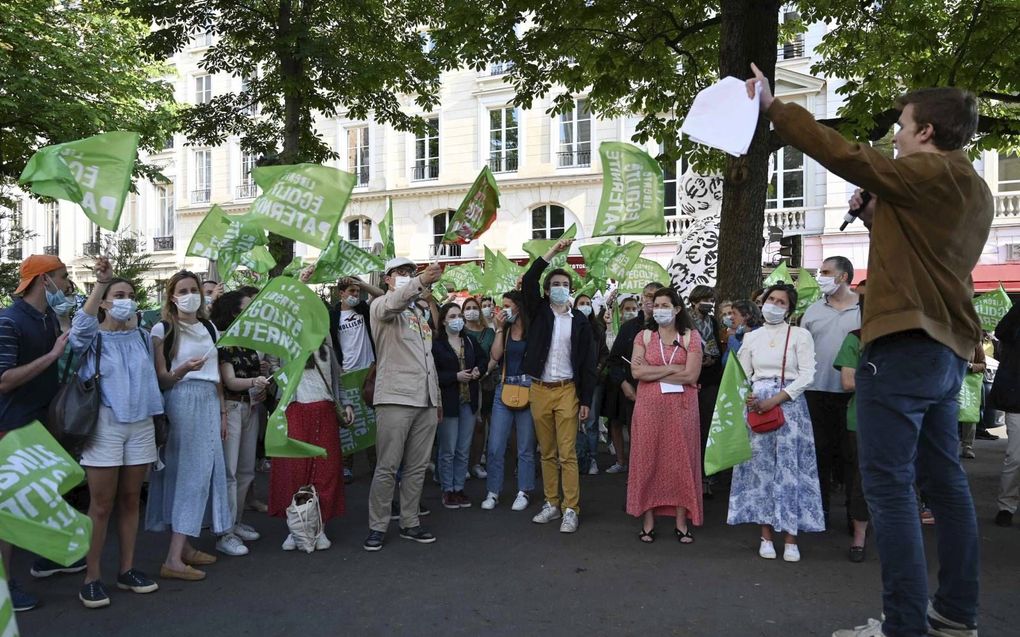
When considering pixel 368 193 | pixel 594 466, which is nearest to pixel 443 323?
pixel 594 466

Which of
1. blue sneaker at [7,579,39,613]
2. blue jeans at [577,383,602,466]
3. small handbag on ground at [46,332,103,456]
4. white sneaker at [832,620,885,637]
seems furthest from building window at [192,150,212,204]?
white sneaker at [832,620,885,637]

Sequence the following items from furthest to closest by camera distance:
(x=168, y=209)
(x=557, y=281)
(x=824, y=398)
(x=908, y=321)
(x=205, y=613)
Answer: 1. (x=168, y=209)
2. (x=557, y=281)
3. (x=824, y=398)
4. (x=205, y=613)
5. (x=908, y=321)

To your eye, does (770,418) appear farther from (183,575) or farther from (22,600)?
(22,600)

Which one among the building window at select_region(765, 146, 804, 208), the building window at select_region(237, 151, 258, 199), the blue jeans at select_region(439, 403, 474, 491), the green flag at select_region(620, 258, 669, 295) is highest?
the building window at select_region(237, 151, 258, 199)

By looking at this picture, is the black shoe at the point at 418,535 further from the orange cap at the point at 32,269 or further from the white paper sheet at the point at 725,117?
the white paper sheet at the point at 725,117

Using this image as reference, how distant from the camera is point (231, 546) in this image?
20.5ft

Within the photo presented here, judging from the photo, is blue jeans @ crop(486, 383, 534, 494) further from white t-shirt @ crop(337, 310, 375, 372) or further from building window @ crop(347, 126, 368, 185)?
building window @ crop(347, 126, 368, 185)

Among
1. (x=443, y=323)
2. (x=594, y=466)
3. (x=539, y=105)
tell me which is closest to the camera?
(x=443, y=323)

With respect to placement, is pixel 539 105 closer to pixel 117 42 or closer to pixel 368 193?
pixel 368 193

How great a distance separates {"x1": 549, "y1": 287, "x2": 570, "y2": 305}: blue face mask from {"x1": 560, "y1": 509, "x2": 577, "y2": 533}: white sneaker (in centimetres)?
179

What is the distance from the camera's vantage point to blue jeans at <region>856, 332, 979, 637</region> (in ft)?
10.6

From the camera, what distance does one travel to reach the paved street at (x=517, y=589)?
15.2 feet

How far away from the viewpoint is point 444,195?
31109 mm

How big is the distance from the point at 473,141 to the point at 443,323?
76.5ft
